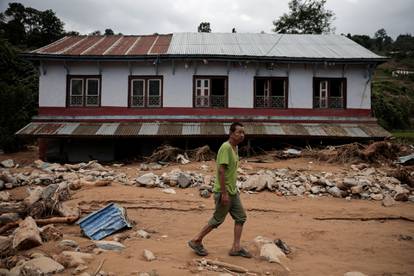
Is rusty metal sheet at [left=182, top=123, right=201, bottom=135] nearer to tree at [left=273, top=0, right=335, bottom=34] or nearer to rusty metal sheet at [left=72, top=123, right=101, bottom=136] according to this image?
rusty metal sheet at [left=72, top=123, right=101, bottom=136]

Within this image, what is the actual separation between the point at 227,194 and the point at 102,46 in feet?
48.9

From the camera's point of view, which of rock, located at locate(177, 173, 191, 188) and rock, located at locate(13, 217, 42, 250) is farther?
rock, located at locate(177, 173, 191, 188)

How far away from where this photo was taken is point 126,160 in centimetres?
1588

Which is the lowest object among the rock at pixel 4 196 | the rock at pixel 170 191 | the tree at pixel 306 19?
the rock at pixel 4 196

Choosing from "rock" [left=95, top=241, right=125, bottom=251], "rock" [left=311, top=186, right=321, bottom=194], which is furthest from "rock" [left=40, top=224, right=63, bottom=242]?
"rock" [left=311, top=186, right=321, bottom=194]

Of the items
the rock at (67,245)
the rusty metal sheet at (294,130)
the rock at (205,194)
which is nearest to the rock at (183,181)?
the rock at (205,194)

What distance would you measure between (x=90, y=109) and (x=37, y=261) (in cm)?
1236

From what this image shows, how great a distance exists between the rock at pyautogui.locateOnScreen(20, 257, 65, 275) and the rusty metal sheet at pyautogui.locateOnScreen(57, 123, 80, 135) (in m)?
11.0

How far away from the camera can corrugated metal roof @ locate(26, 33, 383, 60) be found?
51.4ft

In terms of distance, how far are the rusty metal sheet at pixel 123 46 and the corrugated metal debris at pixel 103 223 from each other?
1102cm

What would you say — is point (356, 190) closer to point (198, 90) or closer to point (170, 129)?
point (170, 129)

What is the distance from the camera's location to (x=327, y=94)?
1645 cm

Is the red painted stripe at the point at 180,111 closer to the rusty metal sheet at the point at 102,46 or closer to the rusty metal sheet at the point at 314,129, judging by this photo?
the rusty metal sheet at the point at 314,129

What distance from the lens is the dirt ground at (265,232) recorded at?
14.9 ft
